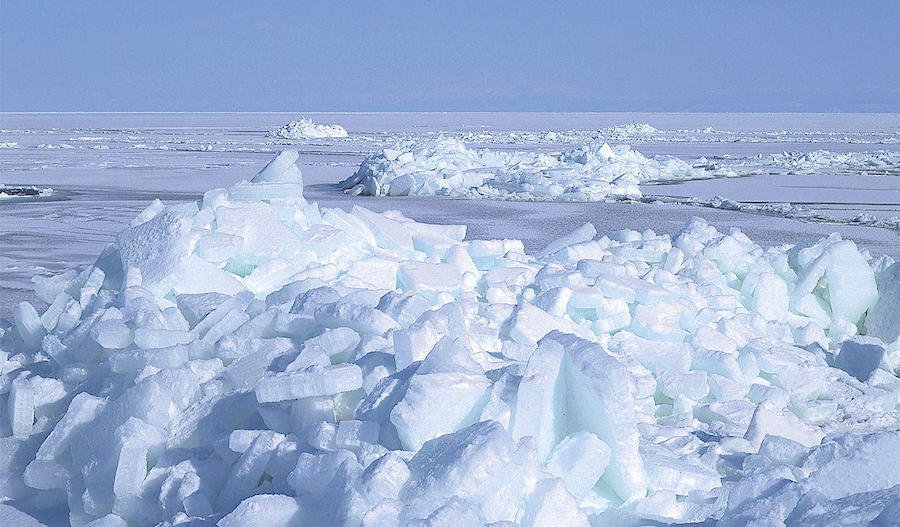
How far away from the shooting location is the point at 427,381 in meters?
2.37

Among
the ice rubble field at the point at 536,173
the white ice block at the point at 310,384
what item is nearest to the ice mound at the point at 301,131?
the ice rubble field at the point at 536,173

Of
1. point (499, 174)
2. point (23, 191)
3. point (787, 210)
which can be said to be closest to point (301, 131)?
point (499, 174)

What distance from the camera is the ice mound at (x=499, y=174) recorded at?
1338 cm

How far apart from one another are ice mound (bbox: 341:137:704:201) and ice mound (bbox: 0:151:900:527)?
7970 mm

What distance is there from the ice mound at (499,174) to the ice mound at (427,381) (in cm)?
797

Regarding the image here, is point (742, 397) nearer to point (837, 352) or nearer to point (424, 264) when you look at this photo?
point (837, 352)

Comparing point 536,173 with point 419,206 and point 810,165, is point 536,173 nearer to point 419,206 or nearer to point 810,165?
point 419,206

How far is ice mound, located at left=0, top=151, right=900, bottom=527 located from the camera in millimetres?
2184

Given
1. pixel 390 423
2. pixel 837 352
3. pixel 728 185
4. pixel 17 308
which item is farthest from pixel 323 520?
pixel 728 185

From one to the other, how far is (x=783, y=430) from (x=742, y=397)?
0.67 metres

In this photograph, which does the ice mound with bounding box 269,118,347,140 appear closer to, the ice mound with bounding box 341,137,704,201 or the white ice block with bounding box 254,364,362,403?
the ice mound with bounding box 341,137,704,201

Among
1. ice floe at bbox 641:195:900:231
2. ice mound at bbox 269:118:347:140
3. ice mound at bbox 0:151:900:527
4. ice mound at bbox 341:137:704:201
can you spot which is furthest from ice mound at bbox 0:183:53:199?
ice mound at bbox 269:118:347:140

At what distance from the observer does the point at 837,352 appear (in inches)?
183

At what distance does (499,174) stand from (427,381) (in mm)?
12540
